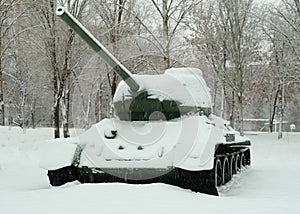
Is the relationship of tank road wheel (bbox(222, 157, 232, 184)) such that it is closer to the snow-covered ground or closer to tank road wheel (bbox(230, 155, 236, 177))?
the snow-covered ground

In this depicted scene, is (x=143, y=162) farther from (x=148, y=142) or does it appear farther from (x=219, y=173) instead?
(x=219, y=173)

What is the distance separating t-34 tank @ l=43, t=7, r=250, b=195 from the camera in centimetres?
705

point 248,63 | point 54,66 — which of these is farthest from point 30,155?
point 248,63

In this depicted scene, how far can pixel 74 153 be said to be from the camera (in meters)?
7.50

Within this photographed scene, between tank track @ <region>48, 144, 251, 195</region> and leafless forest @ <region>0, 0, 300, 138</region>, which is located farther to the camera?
leafless forest @ <region>0, 0, 300, 138</region>

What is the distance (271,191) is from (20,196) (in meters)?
4.20

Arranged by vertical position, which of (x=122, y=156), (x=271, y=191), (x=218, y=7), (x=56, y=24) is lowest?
(x=271, y=191)

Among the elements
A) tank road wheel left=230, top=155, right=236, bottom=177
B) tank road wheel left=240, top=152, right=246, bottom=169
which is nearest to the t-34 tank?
tank road wheel left=230, top=155, right=236, bottom=177

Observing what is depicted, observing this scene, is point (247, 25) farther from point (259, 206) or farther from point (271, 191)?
point (259, 206)

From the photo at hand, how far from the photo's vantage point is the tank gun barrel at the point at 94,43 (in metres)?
7.32

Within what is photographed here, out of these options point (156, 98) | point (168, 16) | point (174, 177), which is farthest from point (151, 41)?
point (174, 177)

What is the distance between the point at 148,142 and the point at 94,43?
189cm

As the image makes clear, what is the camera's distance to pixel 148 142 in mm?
7516

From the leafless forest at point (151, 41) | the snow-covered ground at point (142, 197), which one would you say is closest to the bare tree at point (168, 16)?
the leafless forest at point (151, 41)
